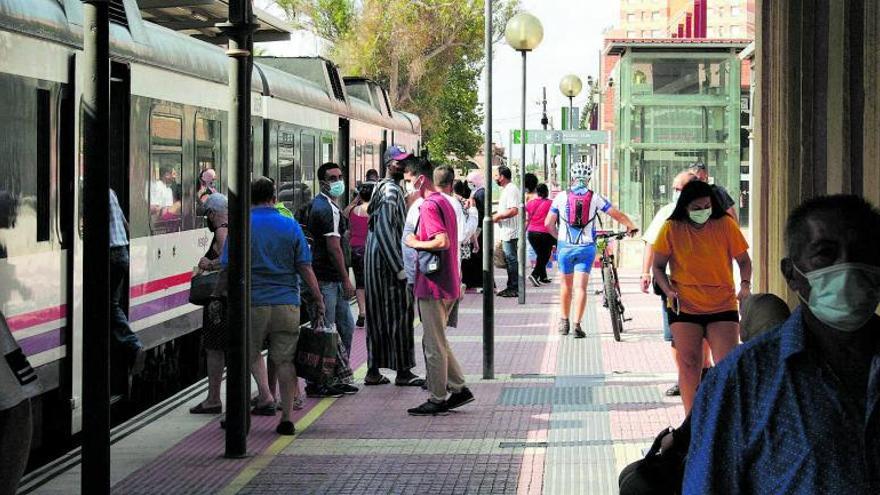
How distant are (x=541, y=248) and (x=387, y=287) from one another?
11987mm

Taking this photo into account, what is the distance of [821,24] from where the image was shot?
7.52 m

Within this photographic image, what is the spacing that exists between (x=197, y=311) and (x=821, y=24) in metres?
7.32

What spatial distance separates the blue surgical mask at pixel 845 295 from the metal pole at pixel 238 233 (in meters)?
6.11

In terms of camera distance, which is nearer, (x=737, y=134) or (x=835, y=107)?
(x=835, y=107)

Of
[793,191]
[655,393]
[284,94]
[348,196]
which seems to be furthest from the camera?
[348,196]

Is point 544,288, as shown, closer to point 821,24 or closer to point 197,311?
point 197,311

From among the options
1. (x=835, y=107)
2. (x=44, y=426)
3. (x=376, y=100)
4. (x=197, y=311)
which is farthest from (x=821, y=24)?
(x=376, y=100)

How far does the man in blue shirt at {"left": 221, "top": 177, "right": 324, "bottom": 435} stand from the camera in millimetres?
9609

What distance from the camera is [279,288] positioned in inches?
380

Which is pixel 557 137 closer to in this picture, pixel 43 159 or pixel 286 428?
pixel 286 428

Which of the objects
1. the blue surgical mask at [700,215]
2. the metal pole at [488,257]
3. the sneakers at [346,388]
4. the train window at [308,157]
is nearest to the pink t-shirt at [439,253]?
the sneakers at [346,388]

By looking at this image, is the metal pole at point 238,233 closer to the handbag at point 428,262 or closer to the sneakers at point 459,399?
the handbag at point 428,262

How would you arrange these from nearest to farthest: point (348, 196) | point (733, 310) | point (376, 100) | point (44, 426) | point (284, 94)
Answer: point (733, 310)
point (44, 426)
point (284, 94)
point (348, 196)
point (376, 100)

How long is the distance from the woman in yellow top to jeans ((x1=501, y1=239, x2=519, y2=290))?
42.0 ft
